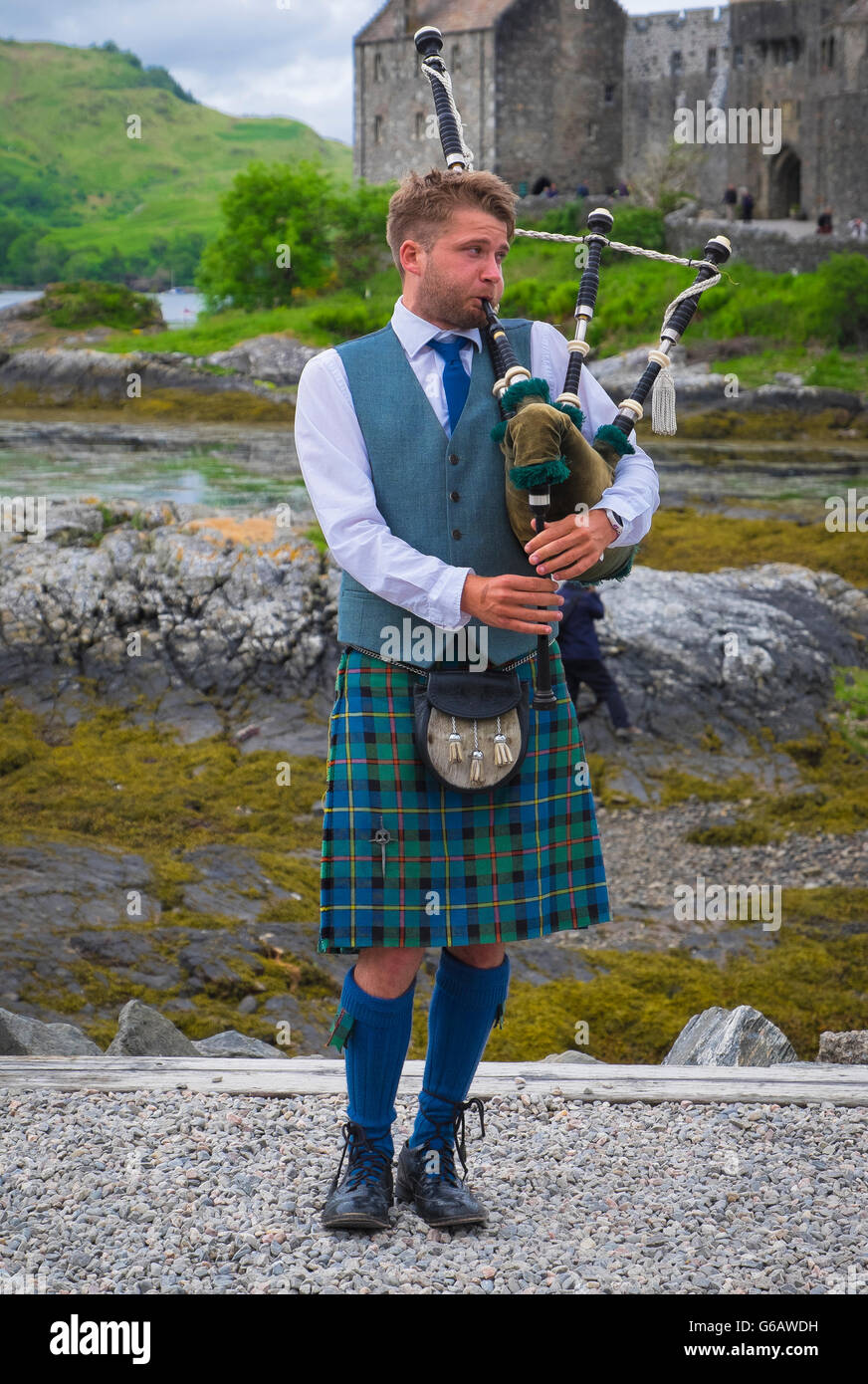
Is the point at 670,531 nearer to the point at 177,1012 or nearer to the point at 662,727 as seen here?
the point at 662,727

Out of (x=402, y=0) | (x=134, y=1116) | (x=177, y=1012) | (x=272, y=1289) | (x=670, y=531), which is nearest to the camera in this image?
(x=272, y=1289)

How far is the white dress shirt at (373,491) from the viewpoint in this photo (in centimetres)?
264

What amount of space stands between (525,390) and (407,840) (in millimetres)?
945

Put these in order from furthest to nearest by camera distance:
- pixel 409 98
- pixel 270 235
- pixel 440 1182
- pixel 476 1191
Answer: pixel 409 98 < pixel 270 235 < pixel 476 1191 < pixel 440 1182

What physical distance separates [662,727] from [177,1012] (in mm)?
5098

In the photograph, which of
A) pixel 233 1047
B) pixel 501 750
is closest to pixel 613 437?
pixel 501 750

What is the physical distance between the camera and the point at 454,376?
2820 millimetres

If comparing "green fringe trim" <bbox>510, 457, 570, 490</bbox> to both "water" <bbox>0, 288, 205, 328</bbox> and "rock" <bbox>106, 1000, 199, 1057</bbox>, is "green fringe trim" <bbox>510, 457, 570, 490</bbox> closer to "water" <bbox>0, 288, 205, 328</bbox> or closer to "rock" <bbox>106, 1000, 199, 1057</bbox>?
"rock" <bbox>106, 1000, 199, 1057</bbox>

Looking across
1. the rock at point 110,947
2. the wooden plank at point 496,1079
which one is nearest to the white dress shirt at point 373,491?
the wooden plank at point 496,1079

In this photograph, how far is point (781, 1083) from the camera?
141 inches

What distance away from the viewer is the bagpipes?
8.40ft

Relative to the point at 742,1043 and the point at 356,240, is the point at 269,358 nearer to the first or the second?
the point at 356,240

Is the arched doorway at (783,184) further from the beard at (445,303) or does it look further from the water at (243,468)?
the beard at (445,303)

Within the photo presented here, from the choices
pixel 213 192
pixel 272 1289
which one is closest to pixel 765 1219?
pixel 272 1289
